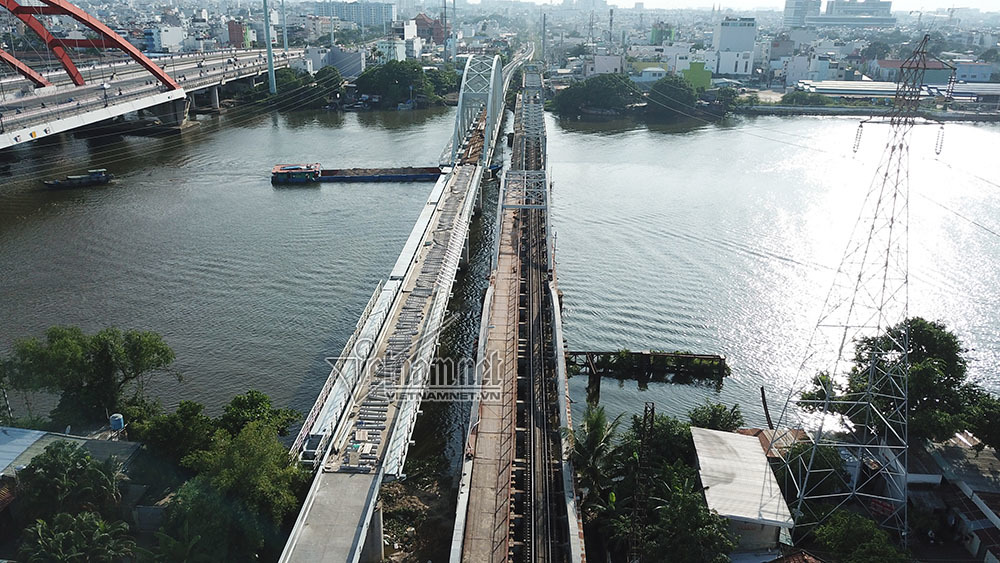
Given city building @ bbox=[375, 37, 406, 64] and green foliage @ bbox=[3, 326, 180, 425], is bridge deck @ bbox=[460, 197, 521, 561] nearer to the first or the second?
green foliage @ bbox=[3, 326, 180, 425]

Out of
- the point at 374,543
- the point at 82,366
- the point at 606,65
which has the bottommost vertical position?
the point at 374,543

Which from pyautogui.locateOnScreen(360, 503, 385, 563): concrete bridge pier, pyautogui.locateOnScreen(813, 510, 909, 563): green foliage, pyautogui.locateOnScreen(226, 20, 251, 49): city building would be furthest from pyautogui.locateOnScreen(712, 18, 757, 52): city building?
pyautogui.locateOnScreen(360, 503, 385, 563): concrete bridge pier

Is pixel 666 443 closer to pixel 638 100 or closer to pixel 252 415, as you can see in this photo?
pixel 252 415

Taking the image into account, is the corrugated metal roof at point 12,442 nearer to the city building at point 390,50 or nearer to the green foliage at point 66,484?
the green foliage at point 66,484

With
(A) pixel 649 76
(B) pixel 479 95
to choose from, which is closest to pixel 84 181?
(B) pixel 479 95

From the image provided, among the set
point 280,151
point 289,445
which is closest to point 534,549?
point 289,445

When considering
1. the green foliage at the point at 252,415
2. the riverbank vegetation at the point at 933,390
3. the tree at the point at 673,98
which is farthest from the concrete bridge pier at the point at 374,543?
the tree at the point at 673,98

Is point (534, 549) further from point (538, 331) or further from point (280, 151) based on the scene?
point (280, 151)
